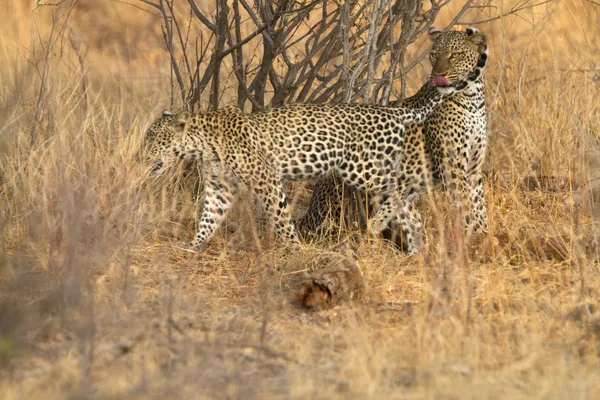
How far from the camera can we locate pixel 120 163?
7102 mm

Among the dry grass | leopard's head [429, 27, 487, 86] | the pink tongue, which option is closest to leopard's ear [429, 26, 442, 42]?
leopard's head [429, 27, 487, 86]

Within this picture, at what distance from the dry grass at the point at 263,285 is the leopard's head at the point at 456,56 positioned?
1.04 meters

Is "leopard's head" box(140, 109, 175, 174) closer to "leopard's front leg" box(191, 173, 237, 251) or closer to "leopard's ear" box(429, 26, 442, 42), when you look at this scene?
"leopard's front leg" box(191, 173, 237, 251)

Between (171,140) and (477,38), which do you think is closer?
(171,140)

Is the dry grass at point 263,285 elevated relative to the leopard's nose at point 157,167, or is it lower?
lower

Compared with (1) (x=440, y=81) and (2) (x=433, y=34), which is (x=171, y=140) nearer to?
(1) (x=440, y=81)

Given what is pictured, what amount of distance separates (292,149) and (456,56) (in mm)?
1427

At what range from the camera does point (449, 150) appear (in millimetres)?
7258

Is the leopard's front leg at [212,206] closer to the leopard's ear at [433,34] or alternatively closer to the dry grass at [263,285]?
the dry grass at [263,285]

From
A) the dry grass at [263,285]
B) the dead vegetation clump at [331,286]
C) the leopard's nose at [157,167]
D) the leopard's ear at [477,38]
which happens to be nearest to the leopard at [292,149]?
the leopard's nose at [157,167]

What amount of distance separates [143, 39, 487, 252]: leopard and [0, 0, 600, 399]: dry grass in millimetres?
266

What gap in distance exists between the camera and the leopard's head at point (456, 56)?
733 cm

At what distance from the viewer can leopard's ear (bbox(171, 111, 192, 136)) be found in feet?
23.4

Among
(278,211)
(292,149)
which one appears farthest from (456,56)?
(278,211)
